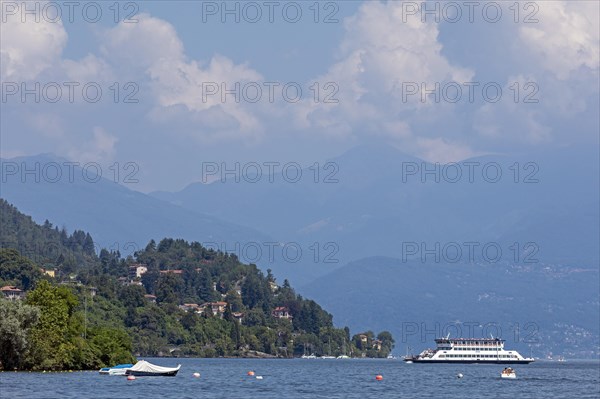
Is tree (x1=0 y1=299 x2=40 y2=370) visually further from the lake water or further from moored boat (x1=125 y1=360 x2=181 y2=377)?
moored boat (x1=125 y1=360 x2=181 y2=377)

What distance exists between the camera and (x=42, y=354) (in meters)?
153

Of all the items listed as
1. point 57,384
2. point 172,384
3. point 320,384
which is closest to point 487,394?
point 320,384

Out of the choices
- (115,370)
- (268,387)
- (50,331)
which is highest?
(50,331)

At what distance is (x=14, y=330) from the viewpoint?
143500 millimetres

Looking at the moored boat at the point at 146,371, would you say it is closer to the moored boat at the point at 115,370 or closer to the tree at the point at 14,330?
the moored boat at the point at 115,370

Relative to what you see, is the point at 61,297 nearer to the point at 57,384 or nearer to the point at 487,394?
the point at 57,384

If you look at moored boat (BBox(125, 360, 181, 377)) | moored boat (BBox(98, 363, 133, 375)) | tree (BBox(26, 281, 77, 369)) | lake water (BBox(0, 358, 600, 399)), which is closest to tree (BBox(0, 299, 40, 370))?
→ tree (BBox(26, 281, 77, 369))

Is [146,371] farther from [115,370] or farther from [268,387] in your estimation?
[268,387]

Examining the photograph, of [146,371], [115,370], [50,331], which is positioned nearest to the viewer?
[50,331]

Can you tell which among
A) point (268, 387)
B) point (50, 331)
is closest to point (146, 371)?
point (50, 331)

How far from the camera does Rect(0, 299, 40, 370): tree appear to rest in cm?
14338

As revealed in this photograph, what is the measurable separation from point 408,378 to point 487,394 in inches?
1963

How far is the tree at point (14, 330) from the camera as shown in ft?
470

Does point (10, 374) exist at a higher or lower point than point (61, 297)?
lower
